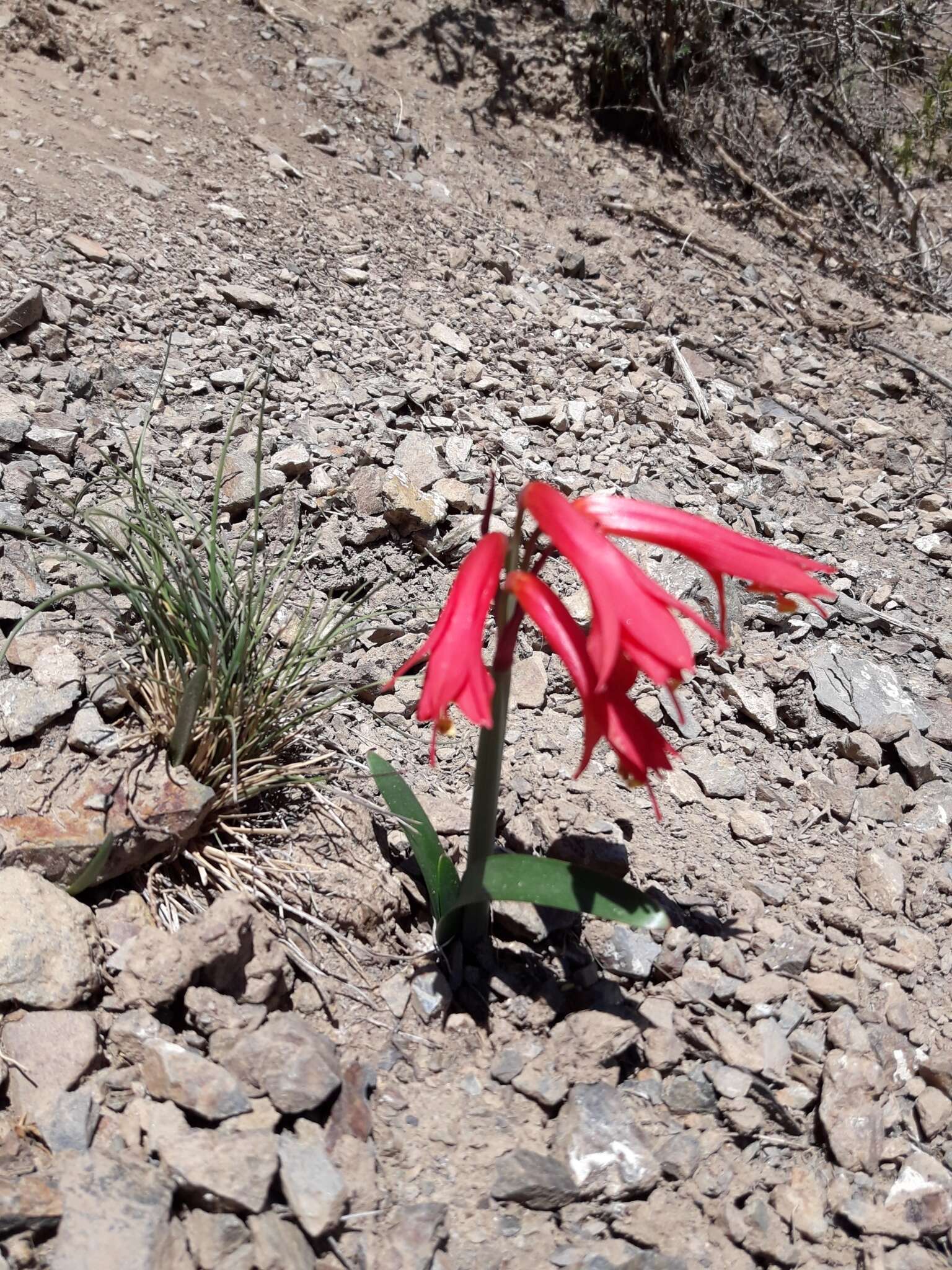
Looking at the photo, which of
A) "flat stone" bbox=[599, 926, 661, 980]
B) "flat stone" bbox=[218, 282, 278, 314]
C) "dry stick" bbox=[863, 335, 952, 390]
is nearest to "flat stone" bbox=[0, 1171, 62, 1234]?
"flat stone" bbox=[599, 926, 661, 980]

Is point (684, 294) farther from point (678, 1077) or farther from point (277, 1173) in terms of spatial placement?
point (277, 1173)

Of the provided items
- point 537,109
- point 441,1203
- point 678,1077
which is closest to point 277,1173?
point 441,1203

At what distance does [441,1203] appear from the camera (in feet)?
5.54

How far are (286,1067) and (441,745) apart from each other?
0.97 meters

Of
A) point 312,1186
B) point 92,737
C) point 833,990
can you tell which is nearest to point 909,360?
point 833,990

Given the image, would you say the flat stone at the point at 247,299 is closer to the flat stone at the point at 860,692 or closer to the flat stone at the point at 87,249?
the flat stone at the point at 87,249

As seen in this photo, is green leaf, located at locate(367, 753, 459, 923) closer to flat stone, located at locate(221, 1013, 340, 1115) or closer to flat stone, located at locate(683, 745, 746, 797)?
flat stone, located at locate(221, 1013, 340, 1115)

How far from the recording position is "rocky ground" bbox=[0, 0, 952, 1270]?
1.70m

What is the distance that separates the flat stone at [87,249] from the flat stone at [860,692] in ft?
9.30

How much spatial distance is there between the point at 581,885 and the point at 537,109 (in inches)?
195

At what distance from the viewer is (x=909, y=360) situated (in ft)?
14.9

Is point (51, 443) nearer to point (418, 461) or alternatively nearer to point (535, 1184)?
point (418, 461)

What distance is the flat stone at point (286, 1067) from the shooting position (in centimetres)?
171

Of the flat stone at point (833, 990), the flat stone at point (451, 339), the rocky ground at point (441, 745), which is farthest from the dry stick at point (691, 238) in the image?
the flat stone at point (833, 990)
